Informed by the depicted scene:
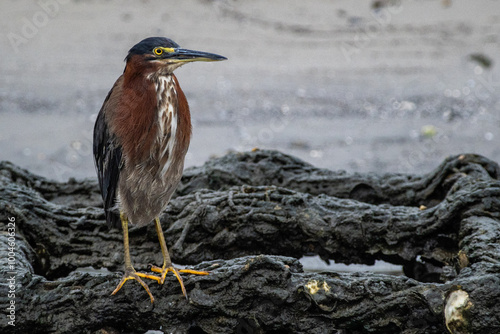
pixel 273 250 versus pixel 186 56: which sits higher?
pixel 186 56

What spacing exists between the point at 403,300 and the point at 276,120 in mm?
5471

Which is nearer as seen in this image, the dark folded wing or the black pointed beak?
the black pointed beak

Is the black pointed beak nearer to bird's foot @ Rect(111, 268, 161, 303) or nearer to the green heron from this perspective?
the green heron

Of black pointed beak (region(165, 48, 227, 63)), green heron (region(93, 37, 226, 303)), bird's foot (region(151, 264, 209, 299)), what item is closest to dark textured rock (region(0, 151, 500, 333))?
bird's foot (region(151, 264, 209, 299))

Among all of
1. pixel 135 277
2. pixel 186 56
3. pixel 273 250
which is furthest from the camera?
pixel 273 250

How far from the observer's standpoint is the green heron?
2908 millimetres

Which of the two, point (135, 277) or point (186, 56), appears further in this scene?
point (135, 277)

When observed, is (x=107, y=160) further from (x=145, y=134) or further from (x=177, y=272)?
(x=177, y=272)

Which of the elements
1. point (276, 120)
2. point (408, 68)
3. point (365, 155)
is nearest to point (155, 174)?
point (365, 155)

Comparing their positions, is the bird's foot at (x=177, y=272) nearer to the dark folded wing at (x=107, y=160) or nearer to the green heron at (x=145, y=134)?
the green heron at (x=145, y=134)

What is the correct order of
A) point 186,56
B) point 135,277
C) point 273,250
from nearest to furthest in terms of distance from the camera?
1. point 186,56
2. point 135,277
3. point 273,250

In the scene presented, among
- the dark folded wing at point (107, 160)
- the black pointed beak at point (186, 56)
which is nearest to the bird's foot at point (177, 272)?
the dark folded wing at point (107, 160)

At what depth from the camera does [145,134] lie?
2943 mm

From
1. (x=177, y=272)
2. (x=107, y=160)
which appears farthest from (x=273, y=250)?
(x=107, y=160)
